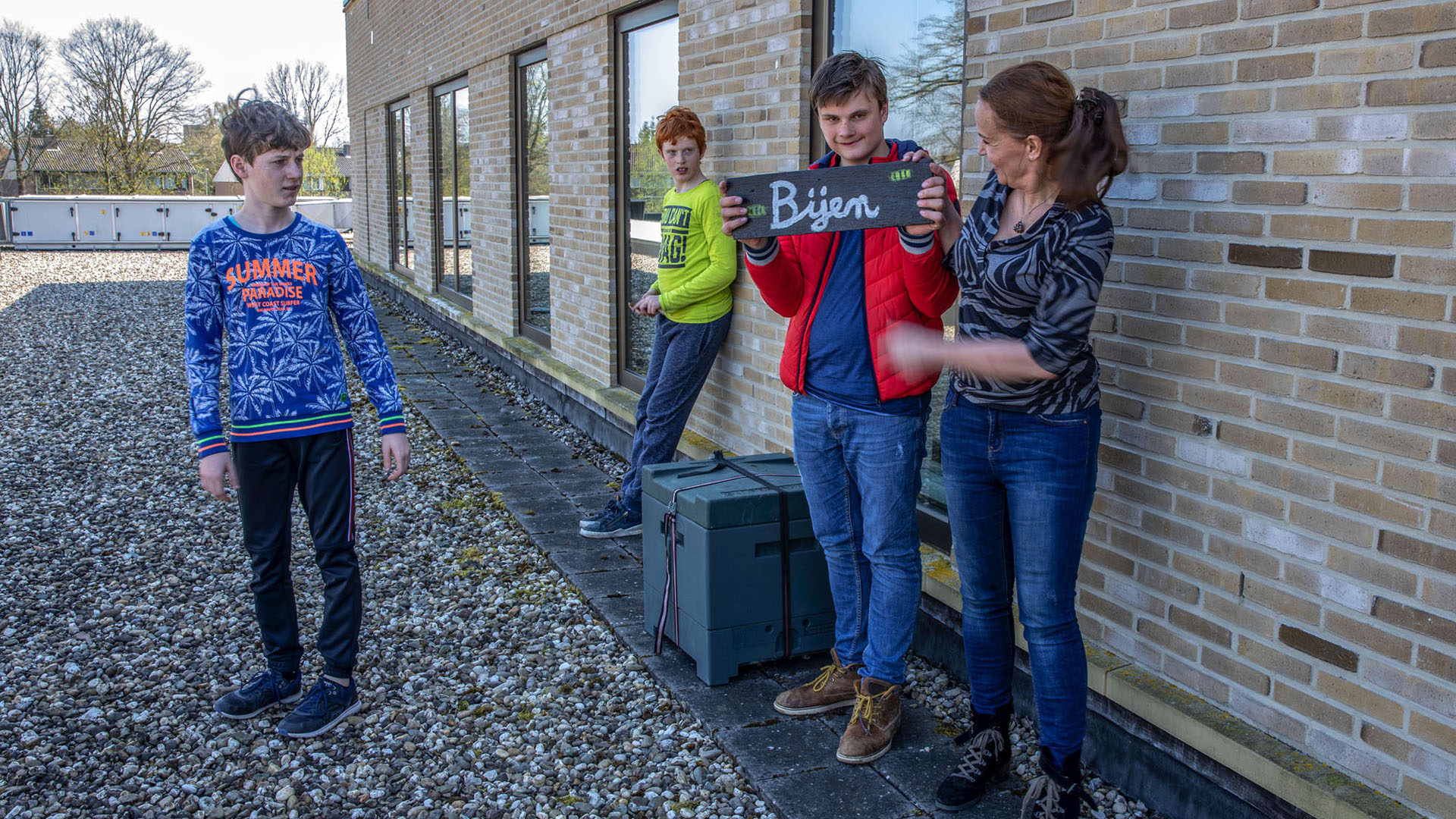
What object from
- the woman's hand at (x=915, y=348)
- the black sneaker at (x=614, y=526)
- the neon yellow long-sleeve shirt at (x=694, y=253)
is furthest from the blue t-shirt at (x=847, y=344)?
the black sneaker at (x=614, y=526)

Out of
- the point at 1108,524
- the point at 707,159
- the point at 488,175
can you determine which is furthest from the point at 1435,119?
the point at 488,175

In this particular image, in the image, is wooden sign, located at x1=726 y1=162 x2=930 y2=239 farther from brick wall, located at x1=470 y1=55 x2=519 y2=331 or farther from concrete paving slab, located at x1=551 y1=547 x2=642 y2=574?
brick wall, located at x1=470 y1=55 x2=519 y2=331

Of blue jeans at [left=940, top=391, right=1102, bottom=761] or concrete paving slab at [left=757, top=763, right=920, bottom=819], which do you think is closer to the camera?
blue jeans at [left=940, top=391, right=1102, bottom=761]

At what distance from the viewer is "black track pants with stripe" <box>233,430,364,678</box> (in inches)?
127

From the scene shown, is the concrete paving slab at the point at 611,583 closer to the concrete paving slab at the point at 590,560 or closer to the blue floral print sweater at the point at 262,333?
the concrete paving slab at the point at 590,560

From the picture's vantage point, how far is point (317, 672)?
12.4ft

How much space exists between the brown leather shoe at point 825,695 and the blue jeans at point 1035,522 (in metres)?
0.72

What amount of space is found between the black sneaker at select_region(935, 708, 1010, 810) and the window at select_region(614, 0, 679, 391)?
158 inches

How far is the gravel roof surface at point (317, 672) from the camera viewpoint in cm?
303

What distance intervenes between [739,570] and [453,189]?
946cm

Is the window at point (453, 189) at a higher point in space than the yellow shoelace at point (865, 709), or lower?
higher

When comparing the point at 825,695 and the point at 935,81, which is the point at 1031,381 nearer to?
the point at 825,695

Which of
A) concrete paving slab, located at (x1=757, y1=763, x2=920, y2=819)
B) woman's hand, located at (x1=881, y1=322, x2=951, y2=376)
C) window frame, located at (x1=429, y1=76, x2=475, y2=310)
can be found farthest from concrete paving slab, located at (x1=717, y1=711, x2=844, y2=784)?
window frame, located at (x1=429, y1=76, x2=475, y2=310)

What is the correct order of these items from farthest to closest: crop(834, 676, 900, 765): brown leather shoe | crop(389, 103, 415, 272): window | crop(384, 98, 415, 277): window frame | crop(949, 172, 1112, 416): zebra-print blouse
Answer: crop(384, 98, 415, 277): window frame
crop(389, 103, 415, 272): window
crop(834, 676, 900, 765): brown leather shoe
crop(949, 172, 1112, 416): zebra-print blouse
